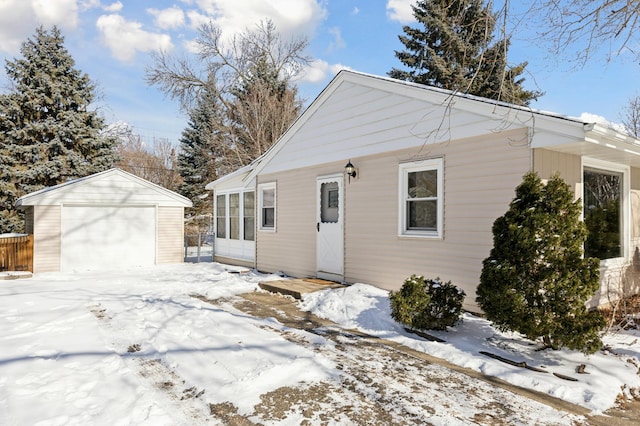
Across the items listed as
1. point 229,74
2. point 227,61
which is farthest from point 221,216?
point 227,61

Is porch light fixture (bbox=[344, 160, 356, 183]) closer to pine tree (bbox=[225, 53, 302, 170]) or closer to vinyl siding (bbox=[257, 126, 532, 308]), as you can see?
vinyl siding (bbox=[257, 126, 532, 308])

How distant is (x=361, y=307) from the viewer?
597cm

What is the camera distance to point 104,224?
12211mm

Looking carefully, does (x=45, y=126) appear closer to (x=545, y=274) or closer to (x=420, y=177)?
(x=420, y=177)

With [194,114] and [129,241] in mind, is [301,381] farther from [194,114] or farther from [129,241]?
[194,114]

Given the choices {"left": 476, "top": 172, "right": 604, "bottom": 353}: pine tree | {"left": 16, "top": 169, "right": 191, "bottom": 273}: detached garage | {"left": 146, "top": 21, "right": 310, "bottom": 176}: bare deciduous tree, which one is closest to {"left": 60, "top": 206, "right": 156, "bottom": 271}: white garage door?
{"left": 16, "top": 169, "right": 191, "bottom": 273}: detached garage

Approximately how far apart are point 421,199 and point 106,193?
34.0 feet

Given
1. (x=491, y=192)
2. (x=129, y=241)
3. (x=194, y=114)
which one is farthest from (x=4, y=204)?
(x=491, y=192)

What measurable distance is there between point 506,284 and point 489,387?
122cm

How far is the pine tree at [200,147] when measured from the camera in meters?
24.1

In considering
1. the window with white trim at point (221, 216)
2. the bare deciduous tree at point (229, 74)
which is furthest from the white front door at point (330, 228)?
the bare deciduous tree at point (229, 74)

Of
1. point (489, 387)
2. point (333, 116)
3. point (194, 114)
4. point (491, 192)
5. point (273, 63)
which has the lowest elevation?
point (489, 387)

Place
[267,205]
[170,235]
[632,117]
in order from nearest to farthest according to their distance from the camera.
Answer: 1. [267,205]
2. [170,235]
3. [632,117]

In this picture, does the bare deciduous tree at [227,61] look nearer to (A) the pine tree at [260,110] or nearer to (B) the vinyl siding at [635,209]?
(A) the pine tree at [260,110]
